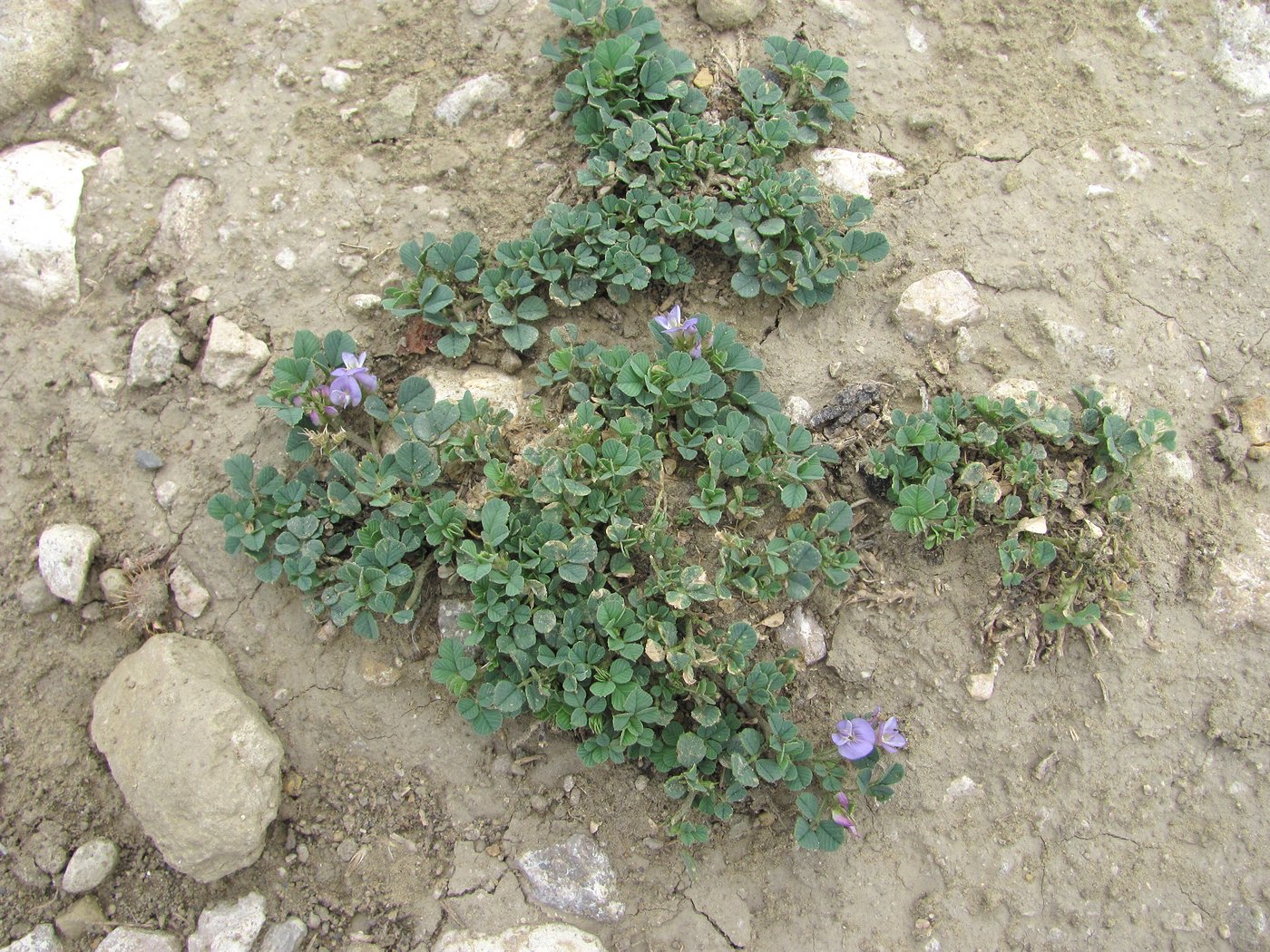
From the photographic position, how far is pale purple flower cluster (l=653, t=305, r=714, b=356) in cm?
322

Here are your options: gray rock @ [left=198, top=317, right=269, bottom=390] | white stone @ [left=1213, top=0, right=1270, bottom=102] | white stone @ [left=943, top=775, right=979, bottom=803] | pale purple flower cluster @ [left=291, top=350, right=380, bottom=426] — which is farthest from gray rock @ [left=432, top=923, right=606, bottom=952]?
white stone @ [left=1213, top=0, right=1270, bottom=102]

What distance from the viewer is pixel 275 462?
11.1 feet

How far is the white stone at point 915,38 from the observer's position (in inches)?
160

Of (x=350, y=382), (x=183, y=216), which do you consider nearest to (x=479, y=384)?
(x=350, y=382)

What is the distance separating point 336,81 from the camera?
3975mm

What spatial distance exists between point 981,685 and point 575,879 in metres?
1.60

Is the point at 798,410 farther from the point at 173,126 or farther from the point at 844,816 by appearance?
the point at 173,126

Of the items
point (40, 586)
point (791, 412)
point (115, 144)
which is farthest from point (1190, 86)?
point (40, 586)

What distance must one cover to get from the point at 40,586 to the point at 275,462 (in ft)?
3.38

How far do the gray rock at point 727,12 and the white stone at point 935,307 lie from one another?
154 cm

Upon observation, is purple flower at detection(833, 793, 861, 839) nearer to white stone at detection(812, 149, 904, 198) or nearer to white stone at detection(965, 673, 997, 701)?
white stone at detection(965, 673, 997, 701)

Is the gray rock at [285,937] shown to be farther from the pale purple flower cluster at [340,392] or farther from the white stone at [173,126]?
the white stone at [173,126]

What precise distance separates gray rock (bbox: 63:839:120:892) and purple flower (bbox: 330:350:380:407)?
1811mm

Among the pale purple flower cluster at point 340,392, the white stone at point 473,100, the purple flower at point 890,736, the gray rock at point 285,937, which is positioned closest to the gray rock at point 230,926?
the gray rock at point 285,937
